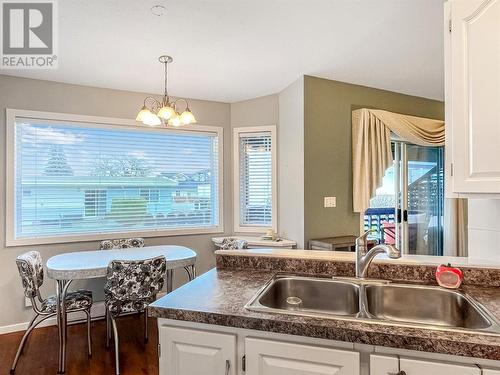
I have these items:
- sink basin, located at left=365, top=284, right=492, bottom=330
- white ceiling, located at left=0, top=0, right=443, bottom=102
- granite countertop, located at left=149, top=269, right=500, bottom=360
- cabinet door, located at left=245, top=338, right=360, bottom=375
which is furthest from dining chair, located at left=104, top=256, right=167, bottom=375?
white ceiling, located at left=0, top=0, right=443, bottom=102

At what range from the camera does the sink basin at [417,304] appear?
1418 millimetres

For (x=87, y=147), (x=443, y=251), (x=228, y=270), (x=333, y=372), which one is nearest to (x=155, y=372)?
(x=228, y=270)

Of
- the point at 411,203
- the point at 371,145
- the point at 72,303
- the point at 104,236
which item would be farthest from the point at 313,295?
the point at 411,203

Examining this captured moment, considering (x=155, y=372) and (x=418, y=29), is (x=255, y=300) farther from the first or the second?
(x=418, y=29)

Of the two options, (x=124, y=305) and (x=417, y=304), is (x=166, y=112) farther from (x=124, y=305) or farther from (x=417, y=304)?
(x=417, y=304)

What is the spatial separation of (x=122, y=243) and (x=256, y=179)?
1740 mm

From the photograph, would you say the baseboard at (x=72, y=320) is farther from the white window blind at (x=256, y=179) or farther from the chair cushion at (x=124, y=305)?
the white window blind at (x=256, y=179)

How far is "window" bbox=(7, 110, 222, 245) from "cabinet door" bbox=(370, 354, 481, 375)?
3142 mm

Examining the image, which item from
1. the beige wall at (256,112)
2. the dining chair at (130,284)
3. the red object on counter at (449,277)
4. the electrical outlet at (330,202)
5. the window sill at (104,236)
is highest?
the beige wall at (256,112)

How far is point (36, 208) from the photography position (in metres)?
3.32

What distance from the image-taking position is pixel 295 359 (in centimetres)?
116

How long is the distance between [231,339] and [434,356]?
2.22ft

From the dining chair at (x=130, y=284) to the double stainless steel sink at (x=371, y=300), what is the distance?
120 centimetres

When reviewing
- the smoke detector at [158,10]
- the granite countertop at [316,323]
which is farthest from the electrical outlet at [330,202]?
the smoke detector at [158,10]
